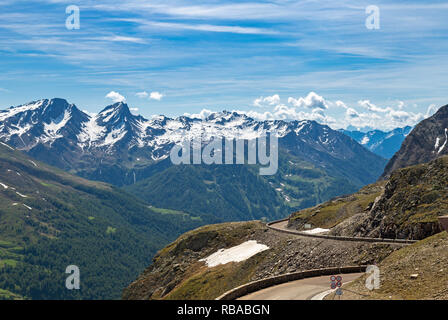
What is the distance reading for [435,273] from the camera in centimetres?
3688

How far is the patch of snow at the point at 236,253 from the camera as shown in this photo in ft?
309

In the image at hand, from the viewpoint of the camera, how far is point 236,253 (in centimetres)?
10031

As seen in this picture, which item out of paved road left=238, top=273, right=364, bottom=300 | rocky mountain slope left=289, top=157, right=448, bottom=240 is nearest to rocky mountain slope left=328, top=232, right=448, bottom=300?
paved road left=238, top=273, right=364, bottom=300

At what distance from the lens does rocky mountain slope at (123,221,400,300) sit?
6981cm

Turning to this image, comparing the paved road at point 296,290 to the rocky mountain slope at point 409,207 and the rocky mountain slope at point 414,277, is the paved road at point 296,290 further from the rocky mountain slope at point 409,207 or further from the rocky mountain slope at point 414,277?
the rocky mountain slope at point 409,207

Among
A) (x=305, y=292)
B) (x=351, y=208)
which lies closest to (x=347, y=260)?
(x=305, y=292)

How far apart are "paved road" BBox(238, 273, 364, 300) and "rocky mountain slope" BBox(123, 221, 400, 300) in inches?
588

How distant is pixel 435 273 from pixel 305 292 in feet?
43.0

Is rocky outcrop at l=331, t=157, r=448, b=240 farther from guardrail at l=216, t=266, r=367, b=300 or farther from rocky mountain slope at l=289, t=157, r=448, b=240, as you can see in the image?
guardrail at l=216, t=266, r=367, b=300

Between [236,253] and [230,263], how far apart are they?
5.77 m

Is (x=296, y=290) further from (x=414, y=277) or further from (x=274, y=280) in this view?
(x=414, y=277)

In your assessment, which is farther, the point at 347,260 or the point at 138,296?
the point at 138,296
